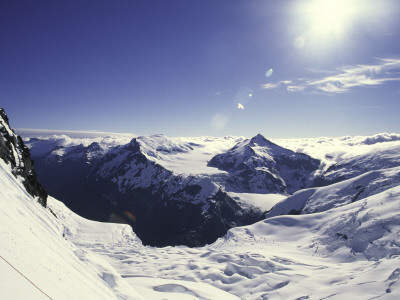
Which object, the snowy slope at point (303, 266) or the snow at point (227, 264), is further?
the snowy slope at point (303, 266)

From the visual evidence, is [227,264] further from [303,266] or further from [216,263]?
[303,266]

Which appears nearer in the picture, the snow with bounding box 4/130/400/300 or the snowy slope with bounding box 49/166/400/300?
the snow with bounding box 4/130/400/300

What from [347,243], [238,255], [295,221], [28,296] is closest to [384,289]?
[28,296]

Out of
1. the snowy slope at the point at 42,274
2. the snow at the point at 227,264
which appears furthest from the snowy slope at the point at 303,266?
the snowy slope at the point at 42,274

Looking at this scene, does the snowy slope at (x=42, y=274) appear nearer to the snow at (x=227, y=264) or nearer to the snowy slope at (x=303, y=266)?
the snow at (x=227, y=264)

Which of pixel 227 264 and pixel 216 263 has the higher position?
pixel 227 264

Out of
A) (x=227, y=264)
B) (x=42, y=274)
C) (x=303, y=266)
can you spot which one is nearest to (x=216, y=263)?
(x=227, y=264)

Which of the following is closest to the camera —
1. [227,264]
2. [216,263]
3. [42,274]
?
[42,274]

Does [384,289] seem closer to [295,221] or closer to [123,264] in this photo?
[123,264]

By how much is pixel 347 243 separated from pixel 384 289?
971 inches

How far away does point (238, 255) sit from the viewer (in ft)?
102

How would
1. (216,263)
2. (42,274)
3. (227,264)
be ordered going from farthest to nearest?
(216,263) < (227,264) < (42,274)

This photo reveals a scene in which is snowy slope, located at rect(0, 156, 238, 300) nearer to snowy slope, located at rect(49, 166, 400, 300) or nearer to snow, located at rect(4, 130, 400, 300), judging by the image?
snow, located at rect(4, 130, 400, 300)

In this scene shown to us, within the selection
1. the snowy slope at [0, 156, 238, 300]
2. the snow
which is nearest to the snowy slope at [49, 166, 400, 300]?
the snow
